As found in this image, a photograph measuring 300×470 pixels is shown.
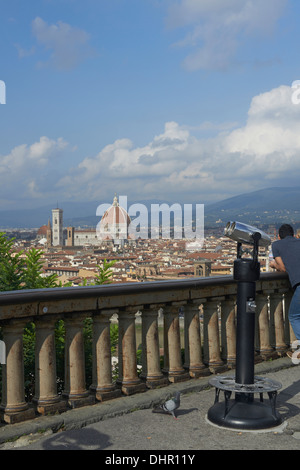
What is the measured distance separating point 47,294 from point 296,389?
7.39 ft

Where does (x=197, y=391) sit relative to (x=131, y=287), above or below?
below

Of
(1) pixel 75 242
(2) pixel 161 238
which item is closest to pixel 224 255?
(2) pixel 161 238

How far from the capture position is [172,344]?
14.2 feet

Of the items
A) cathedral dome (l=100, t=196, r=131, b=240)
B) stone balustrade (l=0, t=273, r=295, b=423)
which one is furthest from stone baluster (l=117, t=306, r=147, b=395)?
cathedral dome (l=100, t=196, r=131, b=240)

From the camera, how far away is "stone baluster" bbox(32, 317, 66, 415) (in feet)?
11.7

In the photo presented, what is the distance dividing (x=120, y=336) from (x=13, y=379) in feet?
3.10

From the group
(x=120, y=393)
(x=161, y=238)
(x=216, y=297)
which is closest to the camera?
(x=120, y=393)

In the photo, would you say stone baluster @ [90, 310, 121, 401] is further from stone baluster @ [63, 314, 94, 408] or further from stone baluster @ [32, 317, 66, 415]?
stone baluster @ [32, 317, 66, 415]

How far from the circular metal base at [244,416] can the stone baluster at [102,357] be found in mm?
785

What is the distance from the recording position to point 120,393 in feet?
13.0

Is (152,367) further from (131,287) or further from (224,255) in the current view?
(224,255)

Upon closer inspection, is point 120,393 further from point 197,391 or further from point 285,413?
point 285,413
